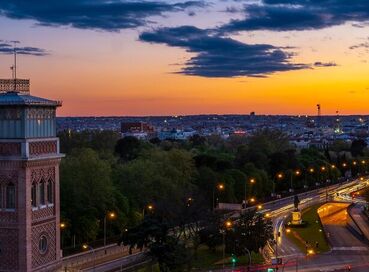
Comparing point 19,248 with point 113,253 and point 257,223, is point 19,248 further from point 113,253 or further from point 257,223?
point 257,223

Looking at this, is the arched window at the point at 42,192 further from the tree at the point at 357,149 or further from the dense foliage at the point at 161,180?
the tree at the point at 357,149

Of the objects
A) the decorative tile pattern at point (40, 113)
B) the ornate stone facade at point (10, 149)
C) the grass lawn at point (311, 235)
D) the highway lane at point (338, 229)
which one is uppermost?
the decorative tile pattern at point (40, 113)

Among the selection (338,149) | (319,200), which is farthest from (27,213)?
(338,149)

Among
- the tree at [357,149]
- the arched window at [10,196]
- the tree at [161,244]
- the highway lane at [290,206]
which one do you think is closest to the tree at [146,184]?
the highway lane at [290,206]

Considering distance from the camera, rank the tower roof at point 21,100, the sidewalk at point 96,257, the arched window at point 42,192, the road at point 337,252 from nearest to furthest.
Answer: the tower roof at point 21,100 → the arched window at point 42,192 → the sidewalk at point 96,257 → the road at point 337,252

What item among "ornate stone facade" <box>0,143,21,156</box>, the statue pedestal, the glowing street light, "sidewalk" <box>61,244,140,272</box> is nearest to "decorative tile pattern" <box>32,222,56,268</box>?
"ornate stone facade" <box>0,143,21,156</box>
